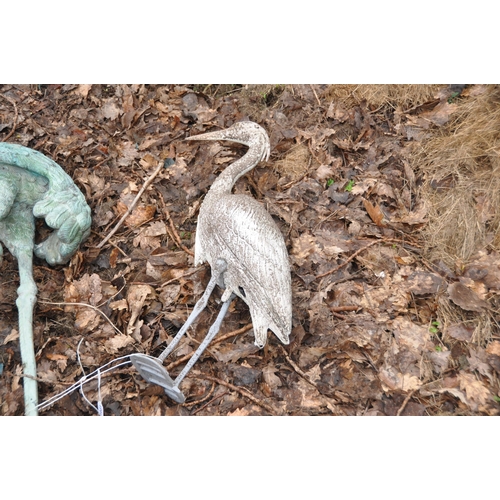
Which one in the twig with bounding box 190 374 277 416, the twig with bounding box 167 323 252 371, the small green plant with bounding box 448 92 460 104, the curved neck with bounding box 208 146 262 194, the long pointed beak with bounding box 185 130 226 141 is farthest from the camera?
the small green plant with bounding box 448 92 460 104

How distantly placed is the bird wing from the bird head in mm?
583

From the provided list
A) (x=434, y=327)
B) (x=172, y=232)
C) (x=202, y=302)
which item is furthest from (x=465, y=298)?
(x=172, y=232)

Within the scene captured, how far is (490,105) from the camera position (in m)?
3.53

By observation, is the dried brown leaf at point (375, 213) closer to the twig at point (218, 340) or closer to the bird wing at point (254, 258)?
the bird wing at point (254, 258)

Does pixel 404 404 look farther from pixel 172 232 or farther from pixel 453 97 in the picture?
pixel 453 97

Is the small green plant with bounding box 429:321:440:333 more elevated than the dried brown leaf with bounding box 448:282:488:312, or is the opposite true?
the dried brown leaf with bounding box 448:282:488:312

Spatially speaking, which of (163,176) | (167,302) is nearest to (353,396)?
(167,302)

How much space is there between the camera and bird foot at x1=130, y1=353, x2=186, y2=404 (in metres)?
2.55

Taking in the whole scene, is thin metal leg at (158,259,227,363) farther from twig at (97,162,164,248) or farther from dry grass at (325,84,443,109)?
dry grass at (325,84,443,109)

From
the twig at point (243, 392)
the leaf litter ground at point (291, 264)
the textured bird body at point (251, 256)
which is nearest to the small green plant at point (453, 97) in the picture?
the leaf litter ground at point (291, 264)

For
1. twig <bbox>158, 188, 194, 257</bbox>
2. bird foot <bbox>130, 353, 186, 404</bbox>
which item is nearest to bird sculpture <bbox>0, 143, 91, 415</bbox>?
twig <bbox>158, 188, 194, 257</bbox>

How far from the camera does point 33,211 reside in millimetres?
2938

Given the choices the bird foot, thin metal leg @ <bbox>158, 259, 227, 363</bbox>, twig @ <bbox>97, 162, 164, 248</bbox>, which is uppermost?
twig @ <bbox>97, 162, 164, 248</bbox>

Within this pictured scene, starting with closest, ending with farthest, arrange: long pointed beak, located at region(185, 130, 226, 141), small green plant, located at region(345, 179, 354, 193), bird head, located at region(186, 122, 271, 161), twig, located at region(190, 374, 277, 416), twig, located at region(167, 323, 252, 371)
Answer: twig, located at region(190, 374, 277, 416), twig, located at region(167, 323, 252, 371), bird head, located at region(186, 122, 271, 161), long pointed beak, located at region(185, 130, 226, 141), small green plant, located at region(345, 179, 354, 193)
